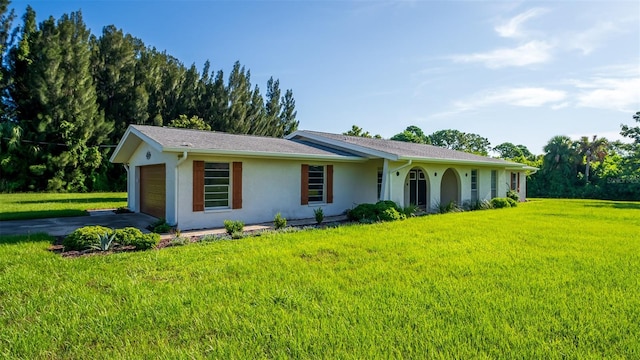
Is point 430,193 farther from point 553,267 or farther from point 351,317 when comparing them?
point 351,317

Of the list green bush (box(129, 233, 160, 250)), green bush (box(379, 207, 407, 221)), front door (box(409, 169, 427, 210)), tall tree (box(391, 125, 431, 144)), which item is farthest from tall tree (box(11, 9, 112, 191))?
tall tree (box(391, 125, 431, 144))

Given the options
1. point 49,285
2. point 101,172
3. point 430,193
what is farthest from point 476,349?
point 101,172

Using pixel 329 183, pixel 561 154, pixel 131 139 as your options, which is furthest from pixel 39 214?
pixel 561 154

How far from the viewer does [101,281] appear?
5086mm

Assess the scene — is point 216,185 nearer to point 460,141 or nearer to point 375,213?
point 375,213

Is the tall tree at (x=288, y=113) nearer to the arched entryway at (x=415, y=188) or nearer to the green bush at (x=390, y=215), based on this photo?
the arched entryway at (x=415, y=188)

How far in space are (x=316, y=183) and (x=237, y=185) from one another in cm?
346

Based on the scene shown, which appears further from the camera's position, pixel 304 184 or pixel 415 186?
pixel 415 186

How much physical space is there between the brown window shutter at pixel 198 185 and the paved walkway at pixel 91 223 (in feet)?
2.57

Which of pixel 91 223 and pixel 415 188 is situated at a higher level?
pixel 415 188

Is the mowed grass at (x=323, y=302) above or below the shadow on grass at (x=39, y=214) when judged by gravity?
below

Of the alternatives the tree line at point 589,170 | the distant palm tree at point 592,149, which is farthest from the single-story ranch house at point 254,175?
the distant palm tree at point 592,149

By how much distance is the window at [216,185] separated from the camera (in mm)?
10469

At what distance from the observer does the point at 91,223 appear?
422 inches
